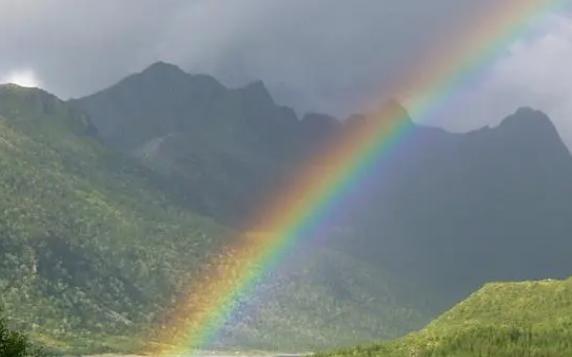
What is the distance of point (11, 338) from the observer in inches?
5032

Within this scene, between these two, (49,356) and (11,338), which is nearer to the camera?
(11,338)

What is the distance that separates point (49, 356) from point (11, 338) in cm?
2949

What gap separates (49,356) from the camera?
156m
